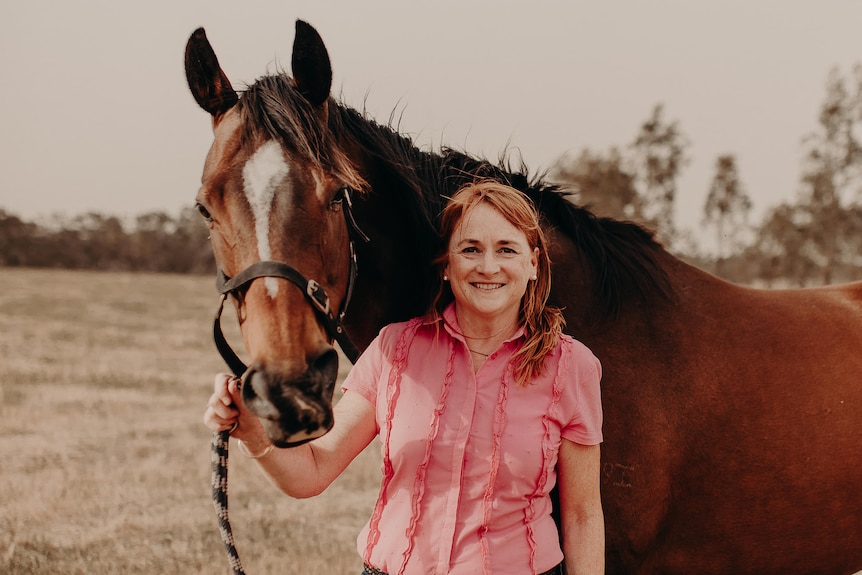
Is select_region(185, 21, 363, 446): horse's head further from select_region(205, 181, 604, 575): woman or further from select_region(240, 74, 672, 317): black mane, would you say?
select_region(205, 181, 604, 575): woman

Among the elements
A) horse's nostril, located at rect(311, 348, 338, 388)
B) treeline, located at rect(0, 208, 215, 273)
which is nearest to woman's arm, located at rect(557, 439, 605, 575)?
→ horse's nostril, located at rect(311, 348, 338, 388)

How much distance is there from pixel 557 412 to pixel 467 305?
44cm

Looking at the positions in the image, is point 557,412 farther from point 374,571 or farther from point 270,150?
point 270,150

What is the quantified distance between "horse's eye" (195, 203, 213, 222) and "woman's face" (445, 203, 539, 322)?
78cm

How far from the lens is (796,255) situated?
30.9 m

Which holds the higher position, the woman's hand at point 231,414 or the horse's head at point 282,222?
the horse's head at point 282,222

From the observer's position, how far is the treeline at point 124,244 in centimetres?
5116

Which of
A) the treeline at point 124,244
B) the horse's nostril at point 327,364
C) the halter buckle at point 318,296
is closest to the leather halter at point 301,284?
the halter buckle at point 318,296

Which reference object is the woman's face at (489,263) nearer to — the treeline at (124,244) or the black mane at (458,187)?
the black mane at (458,187)

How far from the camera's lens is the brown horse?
7.32 ft

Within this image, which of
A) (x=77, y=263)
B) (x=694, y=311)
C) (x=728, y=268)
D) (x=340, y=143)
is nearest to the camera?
(x=340, y=143)

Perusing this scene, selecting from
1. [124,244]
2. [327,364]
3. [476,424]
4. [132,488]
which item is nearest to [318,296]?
[327,364]

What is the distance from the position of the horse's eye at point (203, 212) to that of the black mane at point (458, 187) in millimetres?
410

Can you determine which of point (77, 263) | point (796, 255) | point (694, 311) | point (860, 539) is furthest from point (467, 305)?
point (77, 263)
